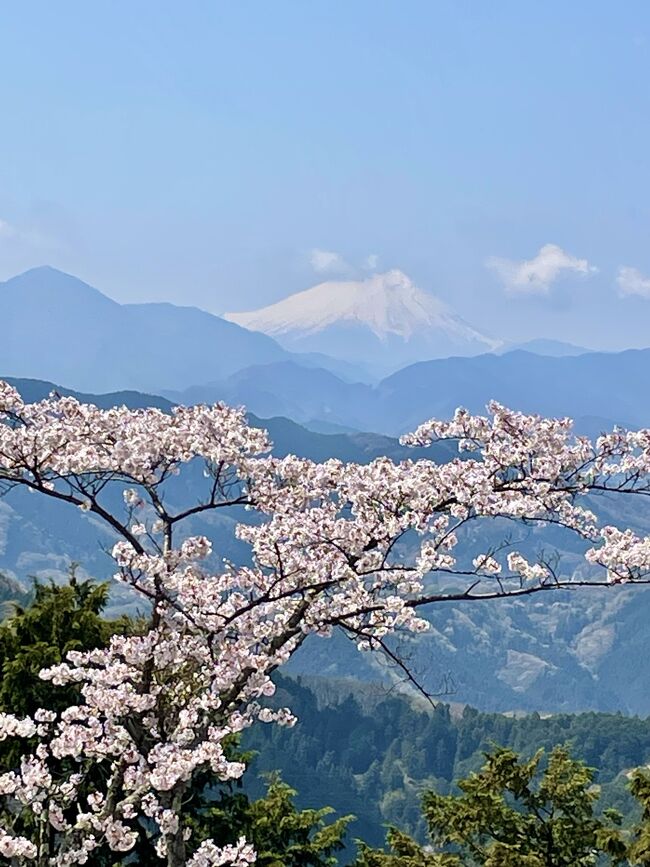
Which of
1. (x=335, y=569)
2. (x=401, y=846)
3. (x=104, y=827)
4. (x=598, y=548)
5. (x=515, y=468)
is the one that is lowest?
(x=104, y=827)

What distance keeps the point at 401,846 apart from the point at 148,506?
11.3 meters

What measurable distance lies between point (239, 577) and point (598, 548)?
12.8ft

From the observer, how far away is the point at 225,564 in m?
9.83

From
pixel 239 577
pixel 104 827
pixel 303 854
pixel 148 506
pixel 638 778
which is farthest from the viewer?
pixel 303 854

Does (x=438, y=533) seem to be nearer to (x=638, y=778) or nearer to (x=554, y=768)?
(x=638, y=778)

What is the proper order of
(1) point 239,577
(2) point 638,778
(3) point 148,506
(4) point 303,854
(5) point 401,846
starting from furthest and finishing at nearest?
(4) point 303,854 < (5) point 401,846 < (2) point 638,778 < (3) point 148,506 < (1) point 239,577

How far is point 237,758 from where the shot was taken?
61.7 ft

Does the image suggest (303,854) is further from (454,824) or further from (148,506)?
(148,506)

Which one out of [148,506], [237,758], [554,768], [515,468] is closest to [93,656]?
[148,506]

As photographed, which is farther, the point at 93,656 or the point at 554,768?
the point at 554,768

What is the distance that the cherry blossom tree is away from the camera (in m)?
8.53

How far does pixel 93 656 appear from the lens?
8.72m

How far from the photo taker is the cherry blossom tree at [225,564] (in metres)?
8.53

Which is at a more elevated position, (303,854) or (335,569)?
(335,569)
